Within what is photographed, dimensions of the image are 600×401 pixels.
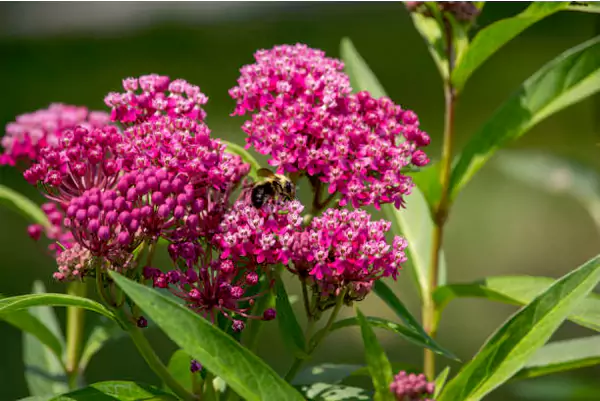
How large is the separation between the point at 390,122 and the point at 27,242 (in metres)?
3.22

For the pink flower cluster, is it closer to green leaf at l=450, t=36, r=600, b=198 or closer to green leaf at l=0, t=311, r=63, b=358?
green leaf at l=450, t=36, r=600, b=198

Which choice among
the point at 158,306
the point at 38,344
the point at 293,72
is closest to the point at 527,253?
the point at 38,344

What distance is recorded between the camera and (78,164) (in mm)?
855

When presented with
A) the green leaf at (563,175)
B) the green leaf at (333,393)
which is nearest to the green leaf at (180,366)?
the green leaf at (333,393)

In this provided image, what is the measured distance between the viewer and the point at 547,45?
16.3ft

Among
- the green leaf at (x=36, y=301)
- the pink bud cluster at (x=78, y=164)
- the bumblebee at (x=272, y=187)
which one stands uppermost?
the pink bud cluster at (x=78, y=164)

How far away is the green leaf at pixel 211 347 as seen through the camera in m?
0.67

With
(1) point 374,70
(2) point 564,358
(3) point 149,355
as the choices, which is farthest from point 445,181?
(1) point 374,70

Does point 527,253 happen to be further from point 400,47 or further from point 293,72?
point 293,72

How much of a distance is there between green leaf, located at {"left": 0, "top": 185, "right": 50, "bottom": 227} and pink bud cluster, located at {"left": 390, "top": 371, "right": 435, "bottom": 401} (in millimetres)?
631

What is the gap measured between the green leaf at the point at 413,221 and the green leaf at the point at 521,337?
15.4 inches

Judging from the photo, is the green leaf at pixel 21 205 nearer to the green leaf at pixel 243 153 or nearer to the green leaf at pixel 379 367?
the green leaf at pixel 243 153

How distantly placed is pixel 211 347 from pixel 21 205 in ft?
2.25

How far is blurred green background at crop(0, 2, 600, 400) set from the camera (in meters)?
3.13
